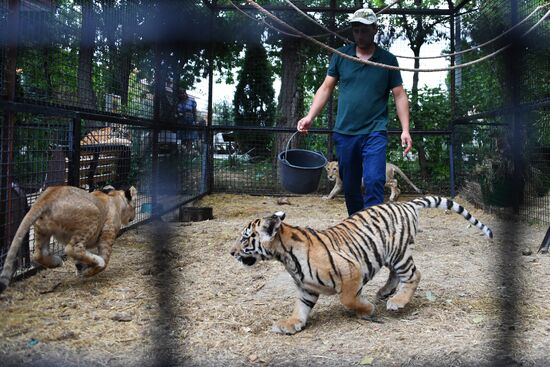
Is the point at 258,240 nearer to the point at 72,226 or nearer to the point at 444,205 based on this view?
the point at 444,205

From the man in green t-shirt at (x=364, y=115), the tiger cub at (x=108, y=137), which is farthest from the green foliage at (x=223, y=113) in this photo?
the man in green t-shirt at (x=364, y=115)

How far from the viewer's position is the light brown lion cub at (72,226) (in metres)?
3.40

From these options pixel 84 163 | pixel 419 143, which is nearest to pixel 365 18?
pixel 84 163

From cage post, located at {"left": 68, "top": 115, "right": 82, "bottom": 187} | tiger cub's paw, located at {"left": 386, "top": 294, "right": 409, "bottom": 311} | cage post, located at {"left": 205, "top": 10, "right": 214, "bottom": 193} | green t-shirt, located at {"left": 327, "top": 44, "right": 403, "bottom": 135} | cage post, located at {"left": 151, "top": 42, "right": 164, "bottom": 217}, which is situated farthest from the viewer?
cage post, located at {"left": 205, "top": 10, "right": 214, "bottom": 193}

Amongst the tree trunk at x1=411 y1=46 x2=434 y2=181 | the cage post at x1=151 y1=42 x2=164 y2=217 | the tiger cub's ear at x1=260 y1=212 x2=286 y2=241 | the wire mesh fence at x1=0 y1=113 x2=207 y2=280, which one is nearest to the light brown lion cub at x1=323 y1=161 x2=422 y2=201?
→ the tree trunk at x1=411 y1=46 x2=434 y2=181

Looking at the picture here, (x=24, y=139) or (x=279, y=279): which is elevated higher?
(x=24, y=139)

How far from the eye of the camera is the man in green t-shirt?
378cm

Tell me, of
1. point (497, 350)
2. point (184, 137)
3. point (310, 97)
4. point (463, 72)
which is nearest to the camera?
point (497, 350)

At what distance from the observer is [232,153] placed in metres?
8.90

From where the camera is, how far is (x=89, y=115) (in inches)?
180

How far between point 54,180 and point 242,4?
5172mm

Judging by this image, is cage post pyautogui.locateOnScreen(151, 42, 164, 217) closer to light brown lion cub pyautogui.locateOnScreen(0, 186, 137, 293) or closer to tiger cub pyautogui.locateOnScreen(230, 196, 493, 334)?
light brown lion cub pyautogui.locateOnScreen(0, 186, 137, 293)

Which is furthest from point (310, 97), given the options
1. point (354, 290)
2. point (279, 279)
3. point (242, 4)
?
point (354, 290)

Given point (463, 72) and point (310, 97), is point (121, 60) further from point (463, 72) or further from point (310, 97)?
point (463, 72)
